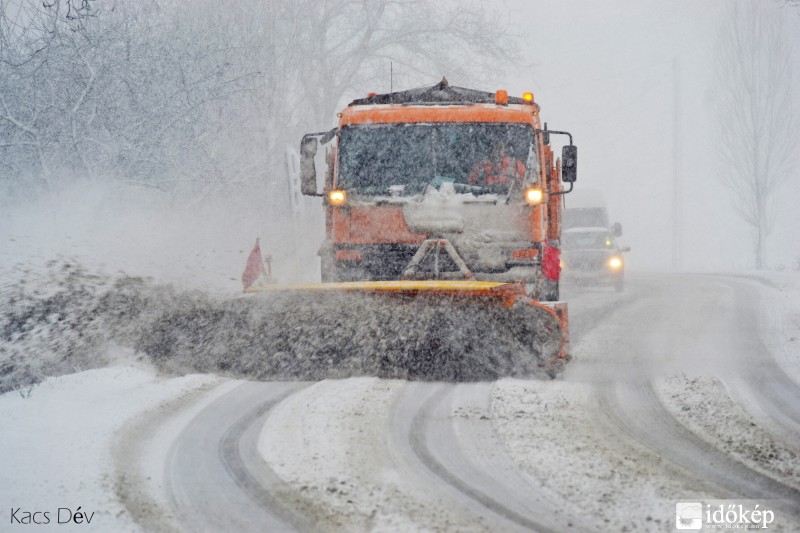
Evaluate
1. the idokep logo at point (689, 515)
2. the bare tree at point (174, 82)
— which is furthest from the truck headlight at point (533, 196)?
the idokep logo at point (689, 515)

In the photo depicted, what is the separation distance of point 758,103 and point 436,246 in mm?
27685

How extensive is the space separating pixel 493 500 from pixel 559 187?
5.76m

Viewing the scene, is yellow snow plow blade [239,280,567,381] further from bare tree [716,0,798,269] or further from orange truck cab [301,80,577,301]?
bare tree [716,0,798,269]

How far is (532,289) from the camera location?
7223mm

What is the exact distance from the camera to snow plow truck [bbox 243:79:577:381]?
6.04 m

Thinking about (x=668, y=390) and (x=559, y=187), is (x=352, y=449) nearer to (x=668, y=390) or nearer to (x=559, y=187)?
(x=668, y=390)

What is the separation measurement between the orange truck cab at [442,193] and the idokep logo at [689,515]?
3.87 metres

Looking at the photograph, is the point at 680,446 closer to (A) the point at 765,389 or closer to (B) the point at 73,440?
(A) the point at 765,389

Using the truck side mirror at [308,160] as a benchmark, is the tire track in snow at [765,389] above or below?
below

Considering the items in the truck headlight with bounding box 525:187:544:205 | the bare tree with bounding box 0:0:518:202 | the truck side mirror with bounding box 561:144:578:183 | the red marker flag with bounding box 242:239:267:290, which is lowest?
the red marker flag with bounding box 242:239:267:290

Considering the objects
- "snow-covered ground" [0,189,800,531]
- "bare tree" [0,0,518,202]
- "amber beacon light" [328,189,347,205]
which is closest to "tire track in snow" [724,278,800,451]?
"snow-covered ground" [0,189,800,531]

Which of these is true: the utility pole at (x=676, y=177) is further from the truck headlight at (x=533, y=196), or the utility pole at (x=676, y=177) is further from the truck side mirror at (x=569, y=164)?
the truck headlight at (x=533, y=196)

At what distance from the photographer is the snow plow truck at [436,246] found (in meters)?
6.04

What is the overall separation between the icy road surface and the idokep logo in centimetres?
4
